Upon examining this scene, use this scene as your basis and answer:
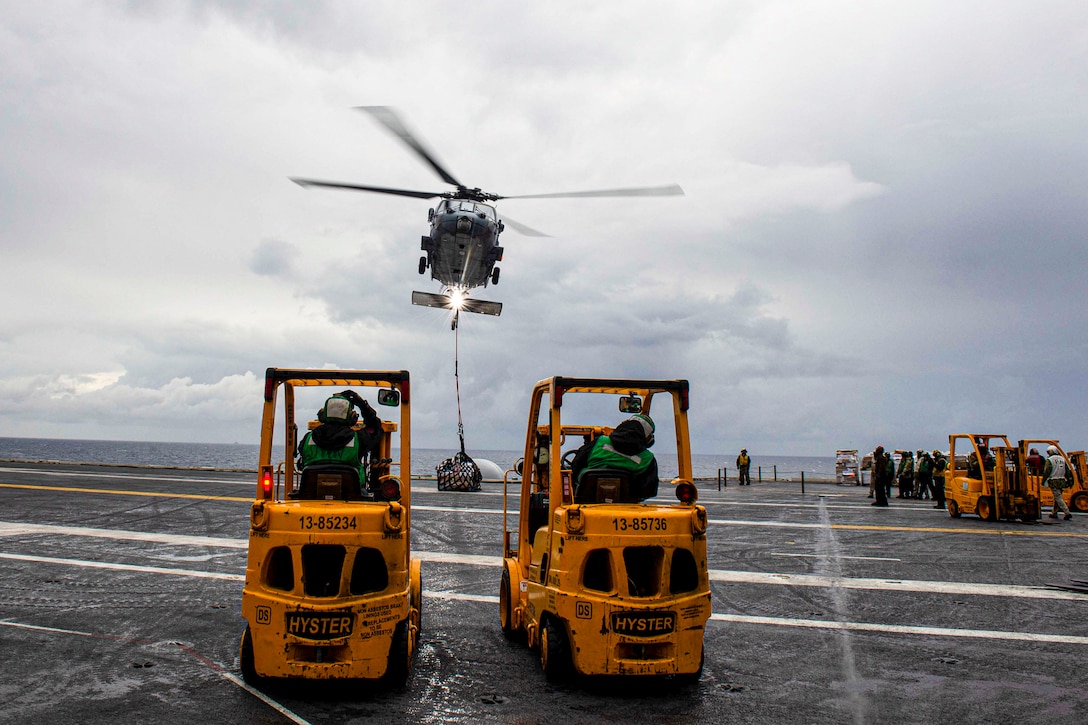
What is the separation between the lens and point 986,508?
1755 cm

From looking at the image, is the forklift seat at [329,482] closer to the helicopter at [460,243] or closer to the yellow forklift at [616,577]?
the yellow forklift at [616,577]

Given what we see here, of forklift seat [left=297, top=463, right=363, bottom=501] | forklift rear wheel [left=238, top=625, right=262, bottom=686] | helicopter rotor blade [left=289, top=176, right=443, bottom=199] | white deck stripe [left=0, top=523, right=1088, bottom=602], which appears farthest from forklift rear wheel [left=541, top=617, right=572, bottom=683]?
helicopter rotor blade [left=289, top=176, right=443, bottom=199]

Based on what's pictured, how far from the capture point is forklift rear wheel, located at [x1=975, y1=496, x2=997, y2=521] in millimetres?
17484

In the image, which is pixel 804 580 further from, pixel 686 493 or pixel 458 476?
pixel 458 476

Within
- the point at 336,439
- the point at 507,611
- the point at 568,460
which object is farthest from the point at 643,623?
the point at 336,439

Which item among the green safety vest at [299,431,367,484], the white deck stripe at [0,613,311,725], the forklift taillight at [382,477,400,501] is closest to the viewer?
the white deck stripe at [0,613,311,725]

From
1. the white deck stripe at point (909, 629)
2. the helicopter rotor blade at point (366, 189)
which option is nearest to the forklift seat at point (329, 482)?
the white deck stripe at point (909, 629)

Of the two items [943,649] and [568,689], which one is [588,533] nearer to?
[568,689]

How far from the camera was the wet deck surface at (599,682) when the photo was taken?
16.4ft

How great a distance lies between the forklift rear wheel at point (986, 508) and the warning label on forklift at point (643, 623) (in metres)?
16.0

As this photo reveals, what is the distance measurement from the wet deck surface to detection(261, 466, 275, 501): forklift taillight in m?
1.41

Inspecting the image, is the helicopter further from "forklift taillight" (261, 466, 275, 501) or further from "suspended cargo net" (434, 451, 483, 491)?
"forklift taillight" (261, 466, 275, 501)

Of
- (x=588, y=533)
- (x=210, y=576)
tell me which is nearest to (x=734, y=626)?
(x=588, y=533)

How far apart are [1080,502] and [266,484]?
2445 centimetres
